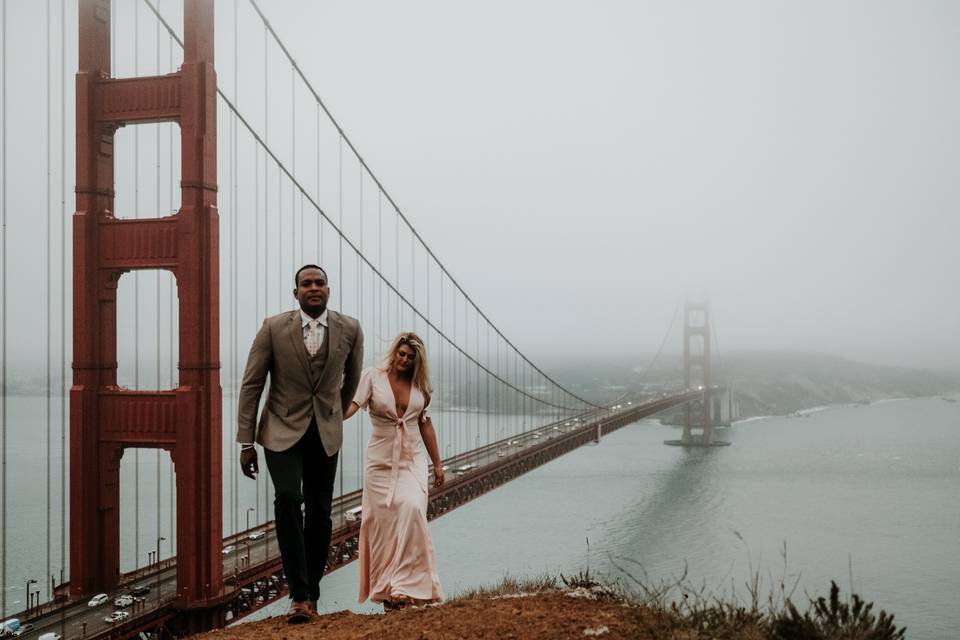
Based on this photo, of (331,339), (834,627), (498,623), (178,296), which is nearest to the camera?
(834,627)

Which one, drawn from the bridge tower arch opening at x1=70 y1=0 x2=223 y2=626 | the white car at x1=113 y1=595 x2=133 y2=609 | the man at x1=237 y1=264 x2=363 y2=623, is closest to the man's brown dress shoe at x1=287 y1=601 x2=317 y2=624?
the man at x1=237 y1=264 x2=363 y2=623

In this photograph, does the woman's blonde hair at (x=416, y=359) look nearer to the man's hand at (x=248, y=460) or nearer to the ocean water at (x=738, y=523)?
the man's hand at (x=248, y=460)

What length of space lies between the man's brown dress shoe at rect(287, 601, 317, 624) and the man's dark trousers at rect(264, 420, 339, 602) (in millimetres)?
27

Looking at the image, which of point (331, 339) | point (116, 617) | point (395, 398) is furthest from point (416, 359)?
point (116, 617)

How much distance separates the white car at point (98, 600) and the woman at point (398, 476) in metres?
4.91

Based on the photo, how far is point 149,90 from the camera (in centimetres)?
814

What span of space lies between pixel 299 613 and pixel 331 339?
4.42 feet

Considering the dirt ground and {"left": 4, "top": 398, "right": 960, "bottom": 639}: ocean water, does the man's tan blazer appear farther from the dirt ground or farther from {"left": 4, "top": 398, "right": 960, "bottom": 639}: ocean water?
{"left": 4, "top": 398, "right": 960, "bottom": 639}: ocean water

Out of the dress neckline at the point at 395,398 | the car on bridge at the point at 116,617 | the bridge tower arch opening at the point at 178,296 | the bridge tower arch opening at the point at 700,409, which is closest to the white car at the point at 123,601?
the car on bridge at the point at 116,617

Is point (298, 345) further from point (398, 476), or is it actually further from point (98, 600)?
point (98, 600)

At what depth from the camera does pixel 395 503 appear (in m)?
4.62

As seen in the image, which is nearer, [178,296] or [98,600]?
[178,296]

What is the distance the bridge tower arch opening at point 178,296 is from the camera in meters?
7.94

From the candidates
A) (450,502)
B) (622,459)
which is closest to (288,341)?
(450,502)
